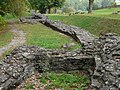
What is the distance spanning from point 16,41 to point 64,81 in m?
13.1

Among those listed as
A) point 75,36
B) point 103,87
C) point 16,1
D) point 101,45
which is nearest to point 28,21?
point 16,1

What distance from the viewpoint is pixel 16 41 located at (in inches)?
1174

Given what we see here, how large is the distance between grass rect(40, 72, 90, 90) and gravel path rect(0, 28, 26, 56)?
687 cm

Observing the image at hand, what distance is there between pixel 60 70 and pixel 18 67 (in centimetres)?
357

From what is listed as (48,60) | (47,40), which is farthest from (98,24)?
(48,60)

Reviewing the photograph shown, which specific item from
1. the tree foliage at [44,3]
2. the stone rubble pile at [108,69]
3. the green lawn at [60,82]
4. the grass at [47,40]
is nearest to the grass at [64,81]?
the green lawn at [60,82]

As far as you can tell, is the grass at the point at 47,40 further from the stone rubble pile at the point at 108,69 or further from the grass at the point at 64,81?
the grass at the point at 64,81

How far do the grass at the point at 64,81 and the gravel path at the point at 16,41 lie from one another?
6.87 meters

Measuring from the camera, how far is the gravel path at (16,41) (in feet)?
84.8

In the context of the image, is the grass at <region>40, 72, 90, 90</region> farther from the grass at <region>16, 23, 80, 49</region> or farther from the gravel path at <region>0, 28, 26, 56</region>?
the grass at <region>16, 23, 80, 49</region>

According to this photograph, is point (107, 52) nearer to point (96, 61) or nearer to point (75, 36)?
point (96, 61)

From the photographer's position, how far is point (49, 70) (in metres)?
20.0

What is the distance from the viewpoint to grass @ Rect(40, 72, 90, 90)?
1695 cm

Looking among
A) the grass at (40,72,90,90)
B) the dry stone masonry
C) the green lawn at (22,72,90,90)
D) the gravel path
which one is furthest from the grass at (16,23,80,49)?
the grass at (40,72,90,90)
